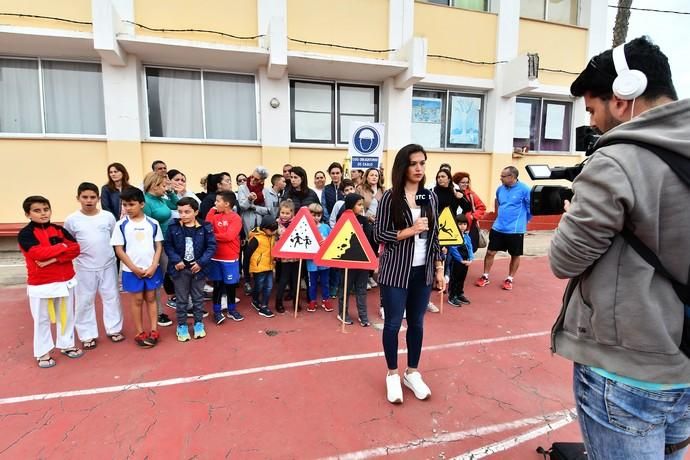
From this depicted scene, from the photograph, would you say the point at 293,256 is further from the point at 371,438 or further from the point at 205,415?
the point at 371,438

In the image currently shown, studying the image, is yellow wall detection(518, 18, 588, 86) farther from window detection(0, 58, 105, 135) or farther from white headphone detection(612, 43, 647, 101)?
white headphone detection(612, 43, 647, 101)

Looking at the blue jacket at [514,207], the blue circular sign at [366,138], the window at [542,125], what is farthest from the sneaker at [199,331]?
the window at [542,125]

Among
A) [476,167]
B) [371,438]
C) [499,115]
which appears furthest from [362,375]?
[499,115]

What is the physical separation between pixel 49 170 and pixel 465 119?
10.7 meters

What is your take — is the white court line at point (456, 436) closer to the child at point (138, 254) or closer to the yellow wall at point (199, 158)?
the child at point (138, 254)

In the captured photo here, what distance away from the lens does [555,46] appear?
1139 centimetres

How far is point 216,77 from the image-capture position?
9.34 meters

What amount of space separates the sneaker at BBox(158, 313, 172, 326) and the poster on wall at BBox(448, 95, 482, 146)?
30.0ft

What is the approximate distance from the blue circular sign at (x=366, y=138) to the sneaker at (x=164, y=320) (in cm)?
409

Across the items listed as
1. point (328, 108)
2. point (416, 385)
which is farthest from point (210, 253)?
point (328, 108)

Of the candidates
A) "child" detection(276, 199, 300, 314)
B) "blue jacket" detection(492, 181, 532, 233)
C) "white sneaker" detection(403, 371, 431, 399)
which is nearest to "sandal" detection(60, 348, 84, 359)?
"child" detection(276, 199, 300, 314)

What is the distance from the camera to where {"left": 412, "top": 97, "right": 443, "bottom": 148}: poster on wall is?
10.8 metres

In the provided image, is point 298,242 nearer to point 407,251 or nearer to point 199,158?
point 407,251

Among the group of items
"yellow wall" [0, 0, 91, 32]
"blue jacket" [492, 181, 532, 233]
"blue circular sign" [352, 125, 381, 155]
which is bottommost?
"blue jacket" [492, 181, 532, 233]
